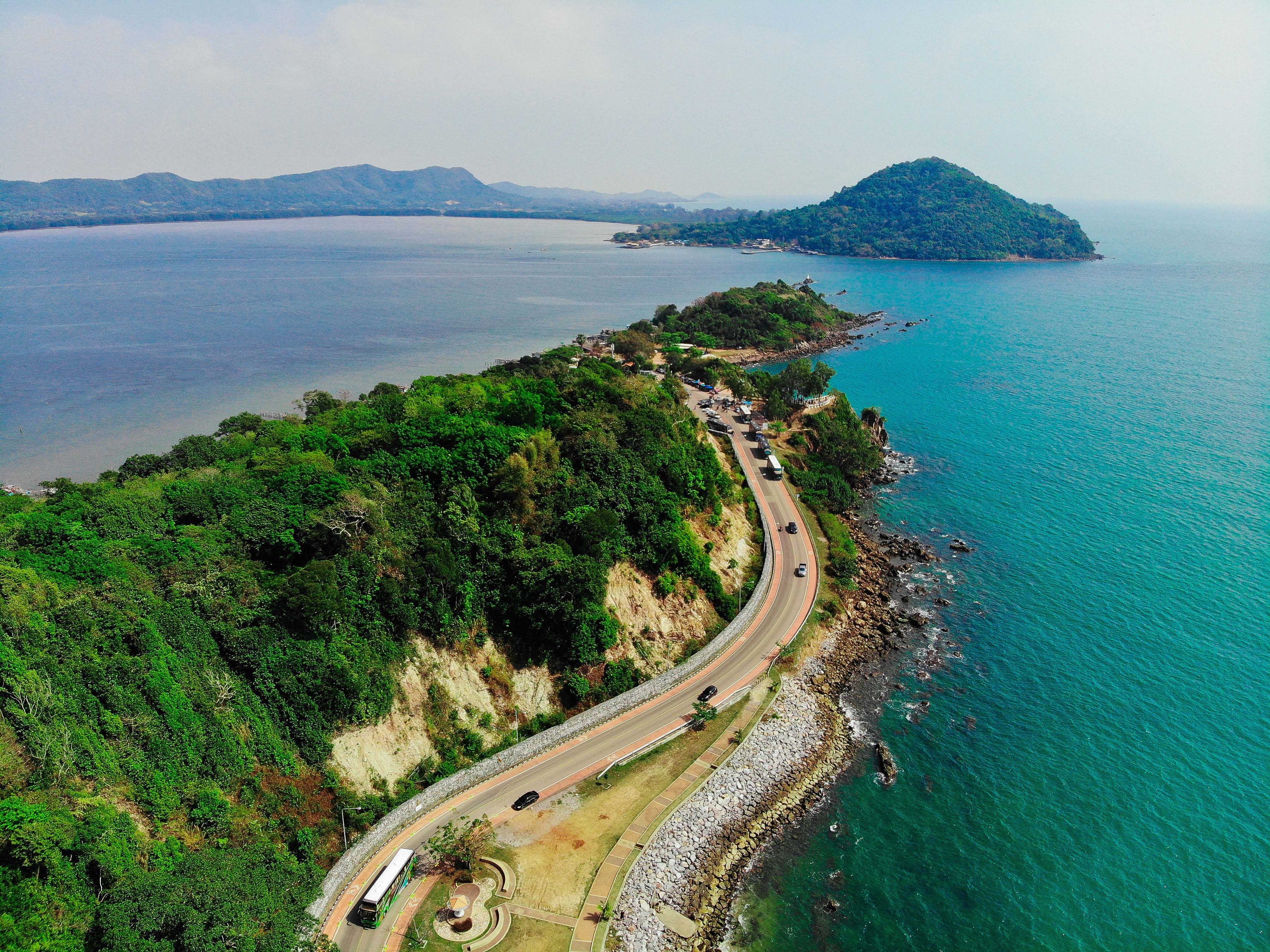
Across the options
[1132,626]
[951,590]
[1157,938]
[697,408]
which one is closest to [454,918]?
[1157,938]

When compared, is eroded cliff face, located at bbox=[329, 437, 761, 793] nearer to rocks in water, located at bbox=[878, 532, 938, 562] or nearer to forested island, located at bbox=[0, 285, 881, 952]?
forested island, located at bbox=[0, 285, 881, 952]

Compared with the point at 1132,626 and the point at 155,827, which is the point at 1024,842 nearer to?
the point at 1132,626

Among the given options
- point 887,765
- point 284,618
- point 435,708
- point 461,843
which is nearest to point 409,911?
point 461,843

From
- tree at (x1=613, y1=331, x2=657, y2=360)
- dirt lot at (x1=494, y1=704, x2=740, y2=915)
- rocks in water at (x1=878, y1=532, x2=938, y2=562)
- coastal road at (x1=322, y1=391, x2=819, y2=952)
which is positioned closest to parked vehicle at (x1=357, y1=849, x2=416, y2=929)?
coastal road at (x1=322, y1=391, x2=819, y2=952)

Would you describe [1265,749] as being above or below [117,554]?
below

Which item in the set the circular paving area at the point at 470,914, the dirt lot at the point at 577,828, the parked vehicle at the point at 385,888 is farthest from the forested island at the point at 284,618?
the circular paving area at the point at 470,914

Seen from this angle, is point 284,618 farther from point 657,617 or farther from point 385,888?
point 657,617

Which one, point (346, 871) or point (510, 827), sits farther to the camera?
point (510, 827)

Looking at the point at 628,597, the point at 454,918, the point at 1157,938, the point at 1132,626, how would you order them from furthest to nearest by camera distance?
the point at 1132,626 → the point at 628,597 → the point at 1157,938 → the point at 454,918

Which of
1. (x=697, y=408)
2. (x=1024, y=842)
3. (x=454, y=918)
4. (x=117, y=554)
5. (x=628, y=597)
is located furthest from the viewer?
(x=697, y=408)
